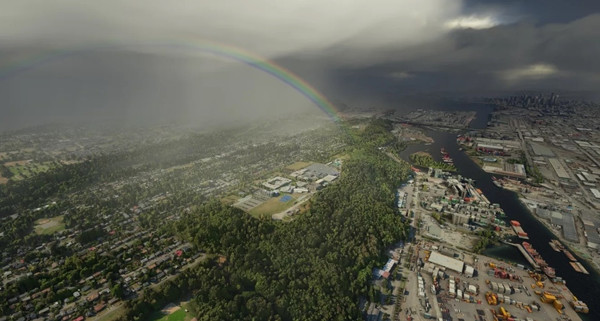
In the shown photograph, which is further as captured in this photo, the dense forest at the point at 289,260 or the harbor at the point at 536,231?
the harbor at the point at 536,231

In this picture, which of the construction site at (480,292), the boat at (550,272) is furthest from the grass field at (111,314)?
the boat at (550,272)

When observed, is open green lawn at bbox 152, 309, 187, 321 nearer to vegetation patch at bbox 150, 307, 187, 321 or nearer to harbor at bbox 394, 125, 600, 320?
vegetation patch at bbox 150, 307, 187, 321

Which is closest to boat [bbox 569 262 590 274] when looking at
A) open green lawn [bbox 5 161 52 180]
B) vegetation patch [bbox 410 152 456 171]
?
vegetation patch [bbox 410 152 456 171]

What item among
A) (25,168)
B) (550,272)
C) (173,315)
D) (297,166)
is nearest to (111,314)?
(173,315)

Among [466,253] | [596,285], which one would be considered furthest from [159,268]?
[596,285]

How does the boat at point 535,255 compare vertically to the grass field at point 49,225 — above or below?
above

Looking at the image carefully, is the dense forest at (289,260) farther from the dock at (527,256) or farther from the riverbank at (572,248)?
the riverbank at (572,248)

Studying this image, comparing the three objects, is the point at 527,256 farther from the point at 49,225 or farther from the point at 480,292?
the point at 49,225
